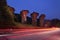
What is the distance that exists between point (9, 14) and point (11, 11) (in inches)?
21.3

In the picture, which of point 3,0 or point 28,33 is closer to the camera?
point 28,33

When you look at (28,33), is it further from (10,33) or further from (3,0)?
(3,0)

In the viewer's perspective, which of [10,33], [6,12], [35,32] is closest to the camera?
[10,33]

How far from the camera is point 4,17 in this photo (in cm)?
2378

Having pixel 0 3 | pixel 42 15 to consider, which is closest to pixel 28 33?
pixel 42 15

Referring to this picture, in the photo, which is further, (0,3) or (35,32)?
(0,3)

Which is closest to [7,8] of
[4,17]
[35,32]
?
[4,17]

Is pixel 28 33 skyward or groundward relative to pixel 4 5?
groundward

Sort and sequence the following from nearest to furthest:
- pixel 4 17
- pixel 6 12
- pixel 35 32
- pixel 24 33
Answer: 1. pixel 24 33
2. pixel 35 32
3. pixel 4 17
4. pixel 6 12

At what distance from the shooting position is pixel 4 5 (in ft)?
87.6

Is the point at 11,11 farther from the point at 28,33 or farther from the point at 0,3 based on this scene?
the point at 28,33

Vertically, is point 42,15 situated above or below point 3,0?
below

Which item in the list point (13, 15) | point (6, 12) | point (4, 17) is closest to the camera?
point (4, 17)

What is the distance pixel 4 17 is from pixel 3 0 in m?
3.16
